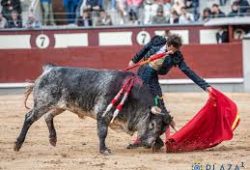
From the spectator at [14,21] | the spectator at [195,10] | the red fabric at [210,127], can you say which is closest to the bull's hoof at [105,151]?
the red fabric at [210,127]

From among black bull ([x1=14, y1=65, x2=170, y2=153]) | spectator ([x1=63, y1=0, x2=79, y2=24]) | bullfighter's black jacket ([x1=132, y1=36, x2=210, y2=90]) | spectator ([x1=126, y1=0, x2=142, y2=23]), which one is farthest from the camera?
spectator ([x1=63, y1=0, x2=79, y2=24])

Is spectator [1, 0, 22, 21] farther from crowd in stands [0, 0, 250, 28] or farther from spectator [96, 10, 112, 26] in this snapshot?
spectator [96, 10, 112, 26]

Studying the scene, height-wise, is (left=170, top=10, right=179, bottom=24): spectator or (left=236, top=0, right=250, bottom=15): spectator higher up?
(left=236, top=0, right=250, bottom=15): spectator

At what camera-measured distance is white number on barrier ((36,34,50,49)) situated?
18.3 m

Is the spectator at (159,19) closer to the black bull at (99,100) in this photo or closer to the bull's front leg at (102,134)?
the black bull at (99,100)

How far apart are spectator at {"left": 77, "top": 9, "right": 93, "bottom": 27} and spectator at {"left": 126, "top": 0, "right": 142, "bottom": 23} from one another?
86 cm

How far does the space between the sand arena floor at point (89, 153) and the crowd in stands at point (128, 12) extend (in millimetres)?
5627

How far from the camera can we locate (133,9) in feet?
59.2

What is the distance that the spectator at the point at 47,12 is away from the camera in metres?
18.6

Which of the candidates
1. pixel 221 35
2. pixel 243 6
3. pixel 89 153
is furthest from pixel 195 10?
pixel 89 153

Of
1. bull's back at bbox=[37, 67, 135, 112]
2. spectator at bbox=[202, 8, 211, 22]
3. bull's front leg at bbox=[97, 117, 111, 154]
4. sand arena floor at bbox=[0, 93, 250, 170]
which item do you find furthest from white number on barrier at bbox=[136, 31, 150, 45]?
bull's front leg at bbox=[97, 117, 111, 154]

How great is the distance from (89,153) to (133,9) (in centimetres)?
986

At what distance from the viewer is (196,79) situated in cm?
858

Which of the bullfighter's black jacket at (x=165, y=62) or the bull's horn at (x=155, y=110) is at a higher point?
the bullfighter's black jacket at (x=165, y=62)
